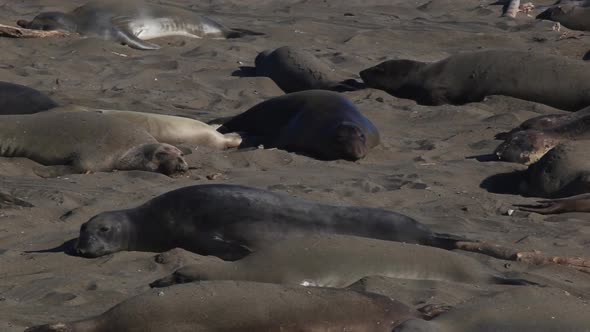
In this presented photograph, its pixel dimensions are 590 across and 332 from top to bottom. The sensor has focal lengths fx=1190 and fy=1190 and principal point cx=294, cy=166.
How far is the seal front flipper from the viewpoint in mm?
10209

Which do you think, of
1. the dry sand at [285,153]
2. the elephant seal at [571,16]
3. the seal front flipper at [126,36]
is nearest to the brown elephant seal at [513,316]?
the dry sand at [285,153]

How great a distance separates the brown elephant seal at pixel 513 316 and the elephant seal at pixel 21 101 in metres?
4.32

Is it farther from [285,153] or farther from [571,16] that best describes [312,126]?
[571,16]

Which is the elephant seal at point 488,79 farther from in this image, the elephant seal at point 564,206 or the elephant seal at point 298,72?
the elephant seal at point 564,206

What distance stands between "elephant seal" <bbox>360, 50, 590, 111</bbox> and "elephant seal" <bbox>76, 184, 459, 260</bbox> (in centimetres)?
368

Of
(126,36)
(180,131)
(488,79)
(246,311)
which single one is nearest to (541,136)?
(488,79)

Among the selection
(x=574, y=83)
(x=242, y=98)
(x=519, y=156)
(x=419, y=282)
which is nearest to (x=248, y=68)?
(x=242, y=98)

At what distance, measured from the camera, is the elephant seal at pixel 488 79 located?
26.5 ft

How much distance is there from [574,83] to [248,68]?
2.64m

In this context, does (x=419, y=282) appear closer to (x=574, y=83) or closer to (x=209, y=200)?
(x=209, y=200)

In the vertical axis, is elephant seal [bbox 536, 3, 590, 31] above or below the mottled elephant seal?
below

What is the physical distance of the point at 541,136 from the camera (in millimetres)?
6668

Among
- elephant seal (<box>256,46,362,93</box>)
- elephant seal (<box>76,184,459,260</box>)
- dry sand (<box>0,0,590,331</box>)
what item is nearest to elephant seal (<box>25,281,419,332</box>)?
dry sand (<box>0,0,590,331</box>)

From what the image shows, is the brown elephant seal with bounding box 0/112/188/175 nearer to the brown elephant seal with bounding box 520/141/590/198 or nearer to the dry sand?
the dry sand
